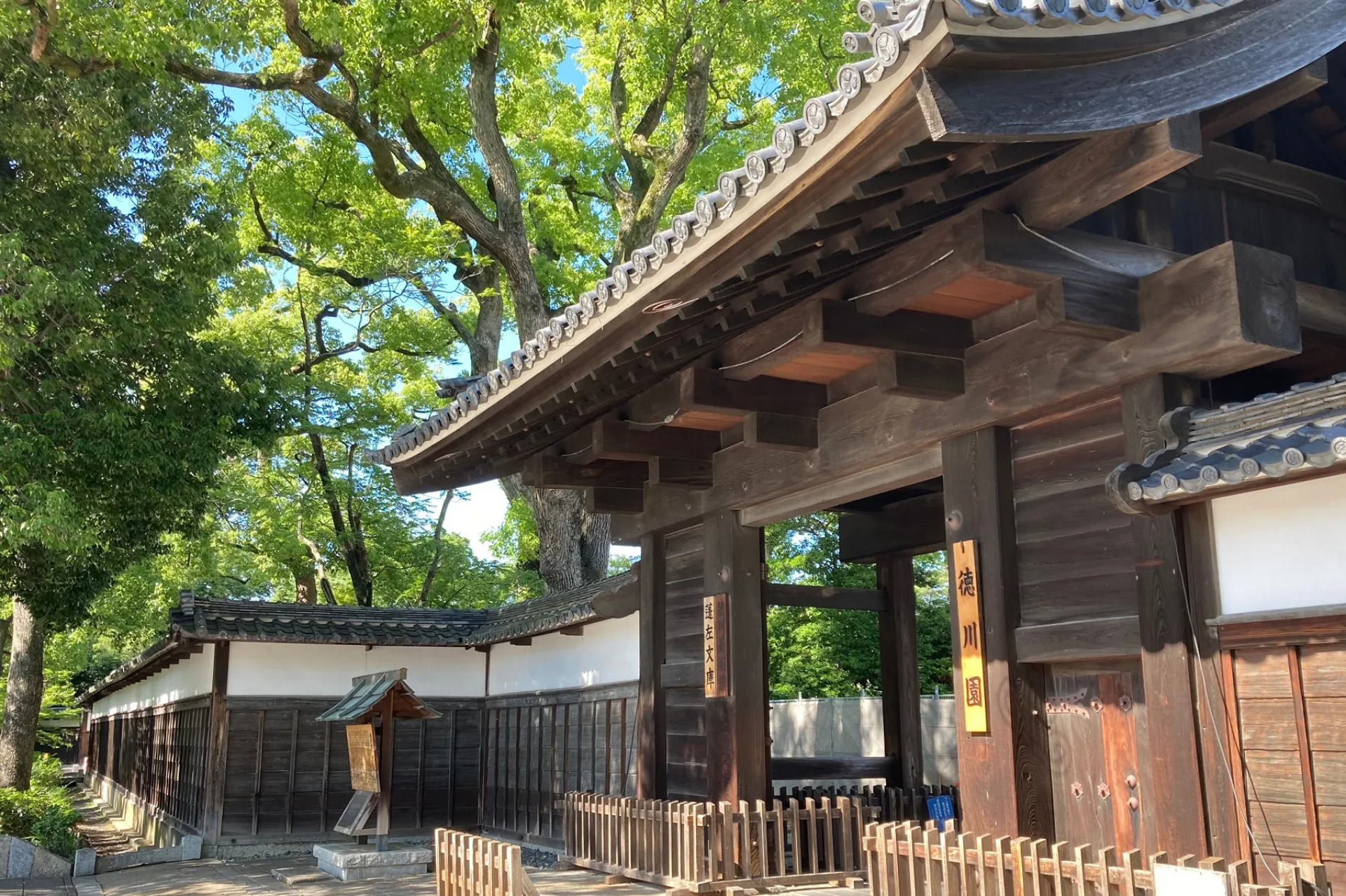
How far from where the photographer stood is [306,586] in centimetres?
2612

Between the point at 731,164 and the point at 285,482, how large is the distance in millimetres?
12255

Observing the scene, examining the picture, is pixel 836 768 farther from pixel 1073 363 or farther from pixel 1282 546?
pixel 1282 546

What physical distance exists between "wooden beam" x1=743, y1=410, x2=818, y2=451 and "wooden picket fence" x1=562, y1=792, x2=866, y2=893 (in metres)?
2.81

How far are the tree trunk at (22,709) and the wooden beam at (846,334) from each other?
14.9 metres

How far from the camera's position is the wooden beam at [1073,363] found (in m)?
5.15

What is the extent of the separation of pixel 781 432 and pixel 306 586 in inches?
826

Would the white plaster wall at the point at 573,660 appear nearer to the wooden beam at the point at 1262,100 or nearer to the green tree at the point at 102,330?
the green tree at the point at 102,330

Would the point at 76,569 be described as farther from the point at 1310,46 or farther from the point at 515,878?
the point at 1310,46

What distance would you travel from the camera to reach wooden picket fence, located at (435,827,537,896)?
633cm

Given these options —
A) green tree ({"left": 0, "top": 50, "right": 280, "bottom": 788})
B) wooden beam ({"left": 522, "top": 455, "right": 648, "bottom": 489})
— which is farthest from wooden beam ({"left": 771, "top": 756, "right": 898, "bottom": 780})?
green tree ({"left": 0, "top": 50, "right": 280, "bottom": 788})

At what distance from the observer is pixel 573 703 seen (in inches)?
529

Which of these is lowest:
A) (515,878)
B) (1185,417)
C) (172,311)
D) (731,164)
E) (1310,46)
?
(515,878)

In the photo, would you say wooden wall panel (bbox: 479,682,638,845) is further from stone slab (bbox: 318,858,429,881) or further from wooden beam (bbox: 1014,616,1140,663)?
wooden beam (bbox: 1014,616,1140,663)

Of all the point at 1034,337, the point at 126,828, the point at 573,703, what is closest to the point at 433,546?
the point at 126,828
